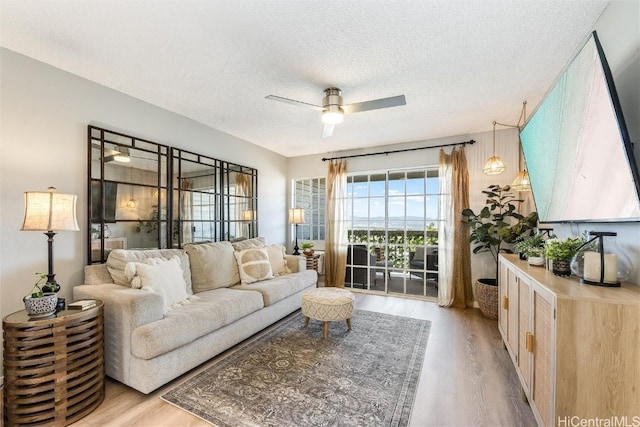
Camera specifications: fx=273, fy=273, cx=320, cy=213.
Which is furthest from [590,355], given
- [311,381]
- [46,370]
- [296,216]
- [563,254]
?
[296,216]

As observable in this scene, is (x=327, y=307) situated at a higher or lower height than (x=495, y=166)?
lower

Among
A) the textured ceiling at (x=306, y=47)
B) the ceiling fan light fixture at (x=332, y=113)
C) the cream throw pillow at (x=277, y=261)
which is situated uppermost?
the textured ceiling at (x=306, y=47)

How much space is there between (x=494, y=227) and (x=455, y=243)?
0.56m

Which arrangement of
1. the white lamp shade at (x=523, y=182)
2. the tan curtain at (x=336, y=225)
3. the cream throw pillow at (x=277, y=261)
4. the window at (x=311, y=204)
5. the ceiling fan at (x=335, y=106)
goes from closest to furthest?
the ceiling fan at (x=335, y=106) < the white lamp shade at (x=523, y=182) < the cream throw pillow at (x=277, y=261) < the tan curtain at (x=336, y=225) < the window at (x=311, y=204)

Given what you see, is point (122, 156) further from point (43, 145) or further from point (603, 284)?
point (603, 284)

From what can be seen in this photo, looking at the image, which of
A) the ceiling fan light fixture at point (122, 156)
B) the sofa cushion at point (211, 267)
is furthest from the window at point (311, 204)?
the ceiling fan light fixture at point (122, 156)

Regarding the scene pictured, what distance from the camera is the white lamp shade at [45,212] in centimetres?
176

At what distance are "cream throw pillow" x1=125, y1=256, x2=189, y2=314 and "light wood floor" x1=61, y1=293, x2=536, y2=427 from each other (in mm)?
634

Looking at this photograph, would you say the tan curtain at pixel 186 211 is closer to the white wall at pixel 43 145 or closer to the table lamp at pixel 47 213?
the white wall at pixel 43 145

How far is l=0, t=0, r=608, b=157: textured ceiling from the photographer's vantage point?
1646 millimetres

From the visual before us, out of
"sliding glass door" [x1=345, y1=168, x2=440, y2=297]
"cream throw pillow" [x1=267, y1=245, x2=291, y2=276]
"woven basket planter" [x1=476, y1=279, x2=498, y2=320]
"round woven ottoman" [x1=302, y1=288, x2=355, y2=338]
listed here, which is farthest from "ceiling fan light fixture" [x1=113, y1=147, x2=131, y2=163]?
"woven basket planter" [x1=476, y1=279, x2=498, y2=320]

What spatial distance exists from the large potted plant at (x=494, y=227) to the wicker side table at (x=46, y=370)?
157 inches

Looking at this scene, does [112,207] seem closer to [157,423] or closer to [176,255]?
[176,255]

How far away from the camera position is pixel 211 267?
10.2ft
